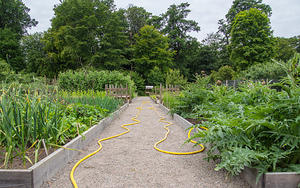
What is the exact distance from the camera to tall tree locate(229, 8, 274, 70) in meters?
25.8

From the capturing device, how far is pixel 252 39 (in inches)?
1024

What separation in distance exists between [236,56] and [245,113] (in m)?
28.1

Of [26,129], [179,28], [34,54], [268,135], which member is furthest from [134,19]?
[268,135]

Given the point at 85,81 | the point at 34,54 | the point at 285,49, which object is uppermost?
the point at 285,49

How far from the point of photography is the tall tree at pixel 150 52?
1314 inches

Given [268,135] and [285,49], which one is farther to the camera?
[285,49]

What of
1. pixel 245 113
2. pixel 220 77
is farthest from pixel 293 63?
pixel 220 77

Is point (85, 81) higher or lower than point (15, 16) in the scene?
lower

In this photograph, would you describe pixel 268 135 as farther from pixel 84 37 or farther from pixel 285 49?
pixel 285 49

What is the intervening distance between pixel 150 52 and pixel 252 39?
52.2 ft

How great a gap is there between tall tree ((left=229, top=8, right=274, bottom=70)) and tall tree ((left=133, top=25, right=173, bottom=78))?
1162 cm

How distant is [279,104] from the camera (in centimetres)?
186

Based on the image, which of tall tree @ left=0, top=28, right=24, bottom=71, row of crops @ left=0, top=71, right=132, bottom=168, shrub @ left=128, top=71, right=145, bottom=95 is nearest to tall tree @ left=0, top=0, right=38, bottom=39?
tall tree @ left=0, top=28, right=24, bottom=71

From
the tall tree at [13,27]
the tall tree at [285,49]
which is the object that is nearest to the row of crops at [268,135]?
the tall tree at [13,27]
